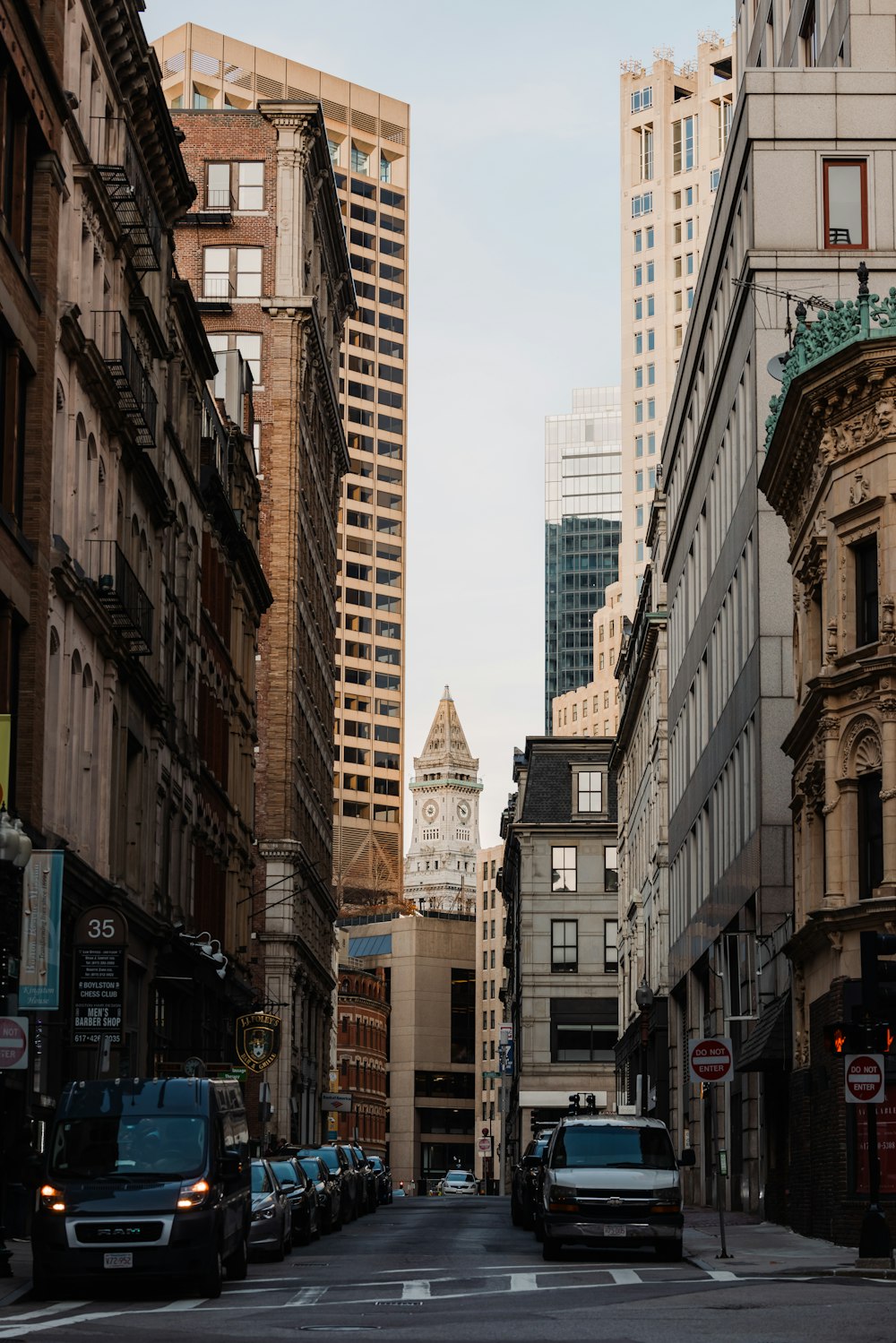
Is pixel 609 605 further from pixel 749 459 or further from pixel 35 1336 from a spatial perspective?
pixel 35 1336

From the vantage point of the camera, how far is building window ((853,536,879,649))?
31.8 metres

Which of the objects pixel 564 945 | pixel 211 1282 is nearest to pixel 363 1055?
pixel 564 945

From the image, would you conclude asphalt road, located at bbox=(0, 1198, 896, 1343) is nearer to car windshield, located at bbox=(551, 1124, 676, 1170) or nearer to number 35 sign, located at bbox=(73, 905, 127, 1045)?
car windshield, located at bbox=(551, 1124, 676, 1170)

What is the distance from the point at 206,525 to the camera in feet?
193

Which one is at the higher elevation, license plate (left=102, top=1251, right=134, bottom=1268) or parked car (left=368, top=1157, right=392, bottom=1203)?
license plate (left=102, top=1251, right=134, bottom=1268)

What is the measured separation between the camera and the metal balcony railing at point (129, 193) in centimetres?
4078

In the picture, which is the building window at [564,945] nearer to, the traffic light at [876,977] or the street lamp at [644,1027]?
the street lamp at [644,1027]

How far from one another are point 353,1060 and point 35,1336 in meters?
162

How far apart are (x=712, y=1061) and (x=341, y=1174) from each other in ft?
61.3

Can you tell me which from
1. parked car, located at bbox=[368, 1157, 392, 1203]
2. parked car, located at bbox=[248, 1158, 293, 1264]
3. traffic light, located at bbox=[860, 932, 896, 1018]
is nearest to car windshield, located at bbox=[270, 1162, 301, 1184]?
parked car, located at bbox=[248, 1158, 293, 1264]

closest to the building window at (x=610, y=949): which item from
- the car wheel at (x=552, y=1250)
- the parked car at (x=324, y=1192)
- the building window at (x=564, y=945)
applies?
the building window at (x=564, y=945)

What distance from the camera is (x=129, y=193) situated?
1630 inches

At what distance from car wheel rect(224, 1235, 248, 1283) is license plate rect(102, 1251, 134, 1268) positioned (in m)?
3.64

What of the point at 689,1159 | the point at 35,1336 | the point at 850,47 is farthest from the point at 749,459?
Result: the point at 35,1336
